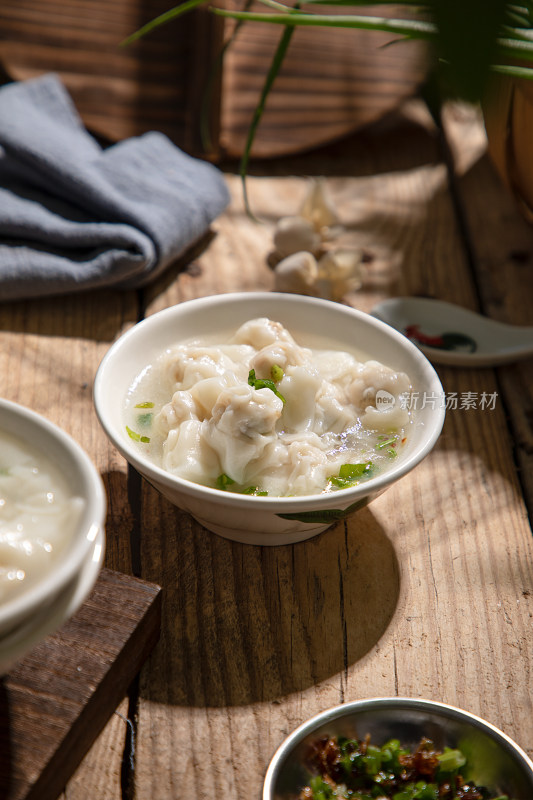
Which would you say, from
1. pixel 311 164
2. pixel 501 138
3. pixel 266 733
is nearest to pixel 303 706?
pixel 266 733

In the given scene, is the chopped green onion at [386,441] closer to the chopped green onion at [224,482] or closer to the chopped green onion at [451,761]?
the chopped green onion at [224,482]

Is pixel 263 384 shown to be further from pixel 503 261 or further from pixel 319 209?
pixel 503 261

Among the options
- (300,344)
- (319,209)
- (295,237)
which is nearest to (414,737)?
(300,344)

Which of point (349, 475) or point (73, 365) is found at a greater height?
point (349, 475)

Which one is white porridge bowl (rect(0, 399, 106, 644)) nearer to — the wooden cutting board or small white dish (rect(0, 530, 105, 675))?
small white dish (rect(0, 530, 105, 675))

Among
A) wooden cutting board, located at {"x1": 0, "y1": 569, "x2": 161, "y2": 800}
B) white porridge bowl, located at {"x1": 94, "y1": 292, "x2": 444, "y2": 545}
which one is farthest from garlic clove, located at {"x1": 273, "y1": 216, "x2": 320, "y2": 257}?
wooden cutting board, located at {"x1": 0, "y1": 569, "x2": 161, "y2": 800}

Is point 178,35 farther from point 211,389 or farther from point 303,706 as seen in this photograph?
point 303,706
